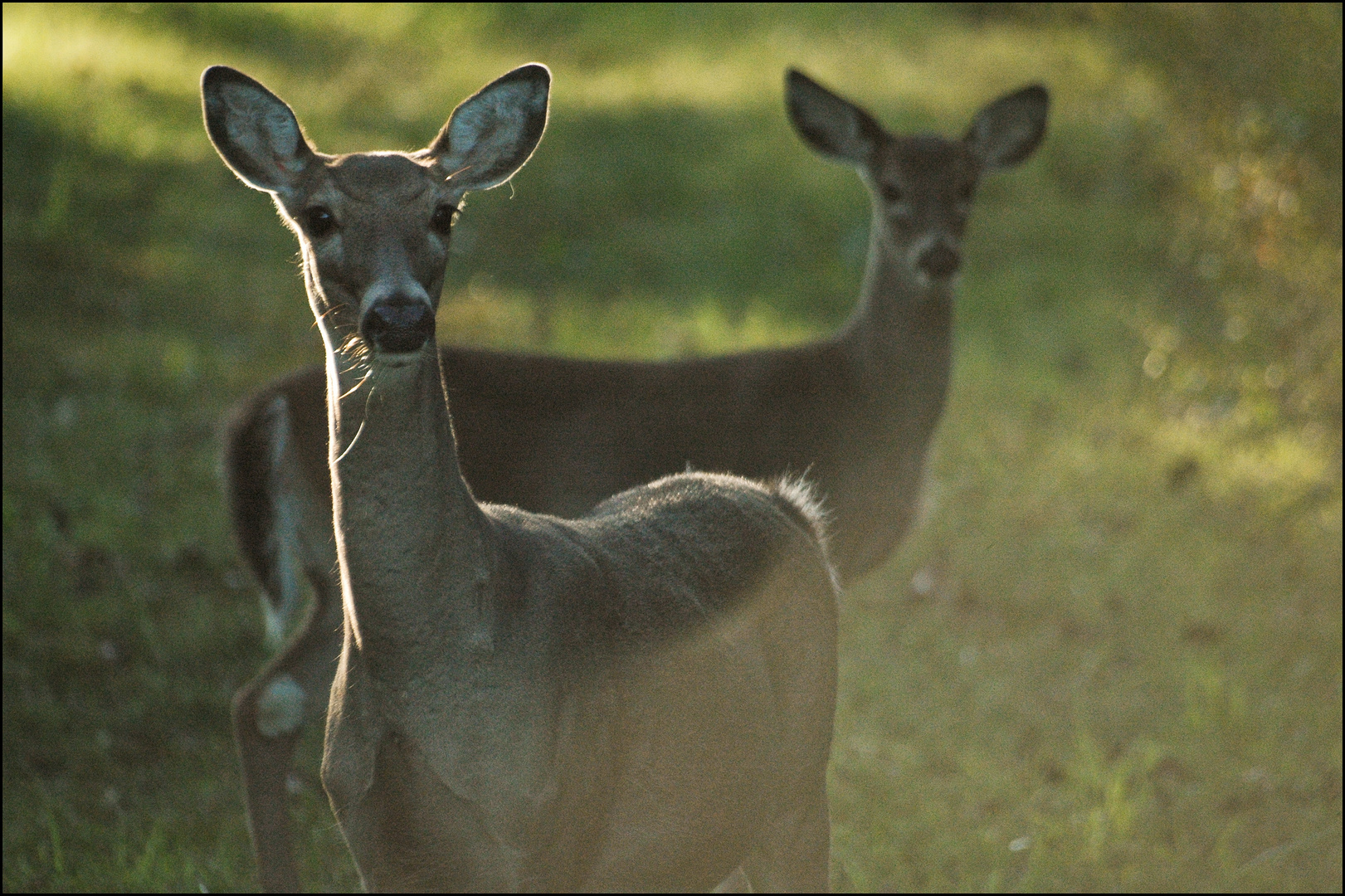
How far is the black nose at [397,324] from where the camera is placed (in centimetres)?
284

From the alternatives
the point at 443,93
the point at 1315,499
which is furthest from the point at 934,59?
the point at 1315,499

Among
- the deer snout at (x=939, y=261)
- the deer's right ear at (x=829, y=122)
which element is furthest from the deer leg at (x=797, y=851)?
the deer's right ear at (x=829, y=122)

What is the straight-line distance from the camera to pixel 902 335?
20.8 ft

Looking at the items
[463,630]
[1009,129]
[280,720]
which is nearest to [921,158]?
[1009,129]

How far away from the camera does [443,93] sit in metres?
9.38

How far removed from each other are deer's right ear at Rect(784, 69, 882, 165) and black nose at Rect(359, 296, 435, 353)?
3960 millimetres

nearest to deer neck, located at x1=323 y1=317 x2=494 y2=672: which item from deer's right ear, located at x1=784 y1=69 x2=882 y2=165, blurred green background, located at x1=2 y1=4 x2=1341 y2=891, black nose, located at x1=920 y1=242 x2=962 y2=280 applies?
blurred green background, located at x1=2 y1=4 x2=1341 y2=891

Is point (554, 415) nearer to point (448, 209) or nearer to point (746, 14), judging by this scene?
point (448, 209)

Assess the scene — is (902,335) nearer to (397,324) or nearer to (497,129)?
(497,129)

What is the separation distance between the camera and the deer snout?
244 inches

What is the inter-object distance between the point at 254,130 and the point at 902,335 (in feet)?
11.9

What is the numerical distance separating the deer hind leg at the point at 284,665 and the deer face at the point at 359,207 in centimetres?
196

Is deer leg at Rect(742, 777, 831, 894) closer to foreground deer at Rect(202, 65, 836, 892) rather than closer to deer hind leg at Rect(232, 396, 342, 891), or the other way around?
foreground deer at Rect(202, 65, 836, 892)

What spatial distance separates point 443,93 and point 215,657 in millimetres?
4328
